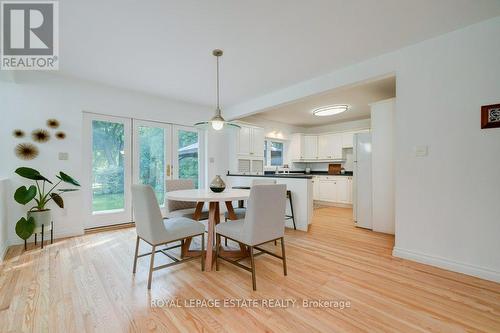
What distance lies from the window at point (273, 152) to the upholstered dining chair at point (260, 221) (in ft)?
13.1

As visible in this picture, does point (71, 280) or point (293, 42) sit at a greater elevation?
point (293, 42)

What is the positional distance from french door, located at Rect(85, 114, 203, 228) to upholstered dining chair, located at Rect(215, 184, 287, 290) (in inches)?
101

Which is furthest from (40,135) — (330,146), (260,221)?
(330,146)

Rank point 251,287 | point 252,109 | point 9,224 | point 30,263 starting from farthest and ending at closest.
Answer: point 252,109 < point 9,224 < point 30,263 < point 251,287

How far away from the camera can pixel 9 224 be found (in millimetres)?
2936

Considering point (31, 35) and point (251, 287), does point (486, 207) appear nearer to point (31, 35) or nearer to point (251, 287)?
point (251, 287)

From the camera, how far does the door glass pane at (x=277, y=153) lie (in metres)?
6.22

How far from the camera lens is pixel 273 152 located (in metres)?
6.24

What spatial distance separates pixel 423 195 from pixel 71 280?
364 cm

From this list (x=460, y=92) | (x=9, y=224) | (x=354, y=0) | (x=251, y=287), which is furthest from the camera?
(x=9, y=224)

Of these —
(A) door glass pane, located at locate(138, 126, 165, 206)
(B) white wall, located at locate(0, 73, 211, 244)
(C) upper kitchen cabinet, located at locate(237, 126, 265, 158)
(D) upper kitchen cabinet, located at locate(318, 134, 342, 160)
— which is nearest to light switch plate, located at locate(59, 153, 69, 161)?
(B) white wall, located at locate(0, 73, 211, 244)

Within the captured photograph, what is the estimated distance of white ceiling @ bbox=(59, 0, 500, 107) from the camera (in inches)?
73.7

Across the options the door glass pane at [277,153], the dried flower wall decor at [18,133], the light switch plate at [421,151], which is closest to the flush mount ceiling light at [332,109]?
the door glass pane at [277,153]

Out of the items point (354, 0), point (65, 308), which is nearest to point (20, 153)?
point (65, 308)
